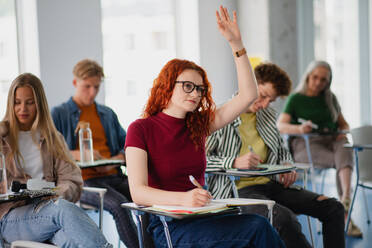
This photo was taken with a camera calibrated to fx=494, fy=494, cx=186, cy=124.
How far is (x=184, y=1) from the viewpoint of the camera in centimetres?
651

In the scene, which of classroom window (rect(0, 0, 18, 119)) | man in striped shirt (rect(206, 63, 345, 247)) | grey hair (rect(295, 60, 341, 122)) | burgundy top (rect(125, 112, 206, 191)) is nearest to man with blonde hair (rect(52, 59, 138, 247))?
man in striped shirt (rect(206, 63, 345, 247))

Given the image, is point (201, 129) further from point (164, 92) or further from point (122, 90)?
point (122, 90)

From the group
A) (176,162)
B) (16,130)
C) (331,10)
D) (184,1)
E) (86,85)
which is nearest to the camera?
(176,162)

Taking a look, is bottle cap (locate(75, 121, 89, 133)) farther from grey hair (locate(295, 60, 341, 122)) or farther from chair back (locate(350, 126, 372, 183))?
grey hair (locate(295, 60, 341, 122))

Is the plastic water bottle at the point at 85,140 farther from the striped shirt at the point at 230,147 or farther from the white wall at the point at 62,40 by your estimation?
the white wall at the point at 62,40

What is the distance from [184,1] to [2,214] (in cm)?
482

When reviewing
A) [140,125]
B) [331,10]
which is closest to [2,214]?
[140,125]

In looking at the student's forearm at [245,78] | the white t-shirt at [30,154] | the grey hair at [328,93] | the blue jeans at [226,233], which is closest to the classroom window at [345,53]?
the grey hair at [328,93]

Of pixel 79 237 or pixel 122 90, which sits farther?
pixel 122 90

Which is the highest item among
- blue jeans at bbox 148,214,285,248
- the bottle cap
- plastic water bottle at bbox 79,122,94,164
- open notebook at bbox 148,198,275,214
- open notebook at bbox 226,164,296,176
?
the bottle cap

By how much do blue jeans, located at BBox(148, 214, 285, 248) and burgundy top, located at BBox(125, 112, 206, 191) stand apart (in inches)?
8.8

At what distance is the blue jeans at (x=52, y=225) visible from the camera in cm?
202

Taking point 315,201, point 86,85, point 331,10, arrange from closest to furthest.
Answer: point 315,201, point 86,85, point 331,10

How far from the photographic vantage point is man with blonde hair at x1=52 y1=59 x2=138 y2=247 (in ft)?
10.8
